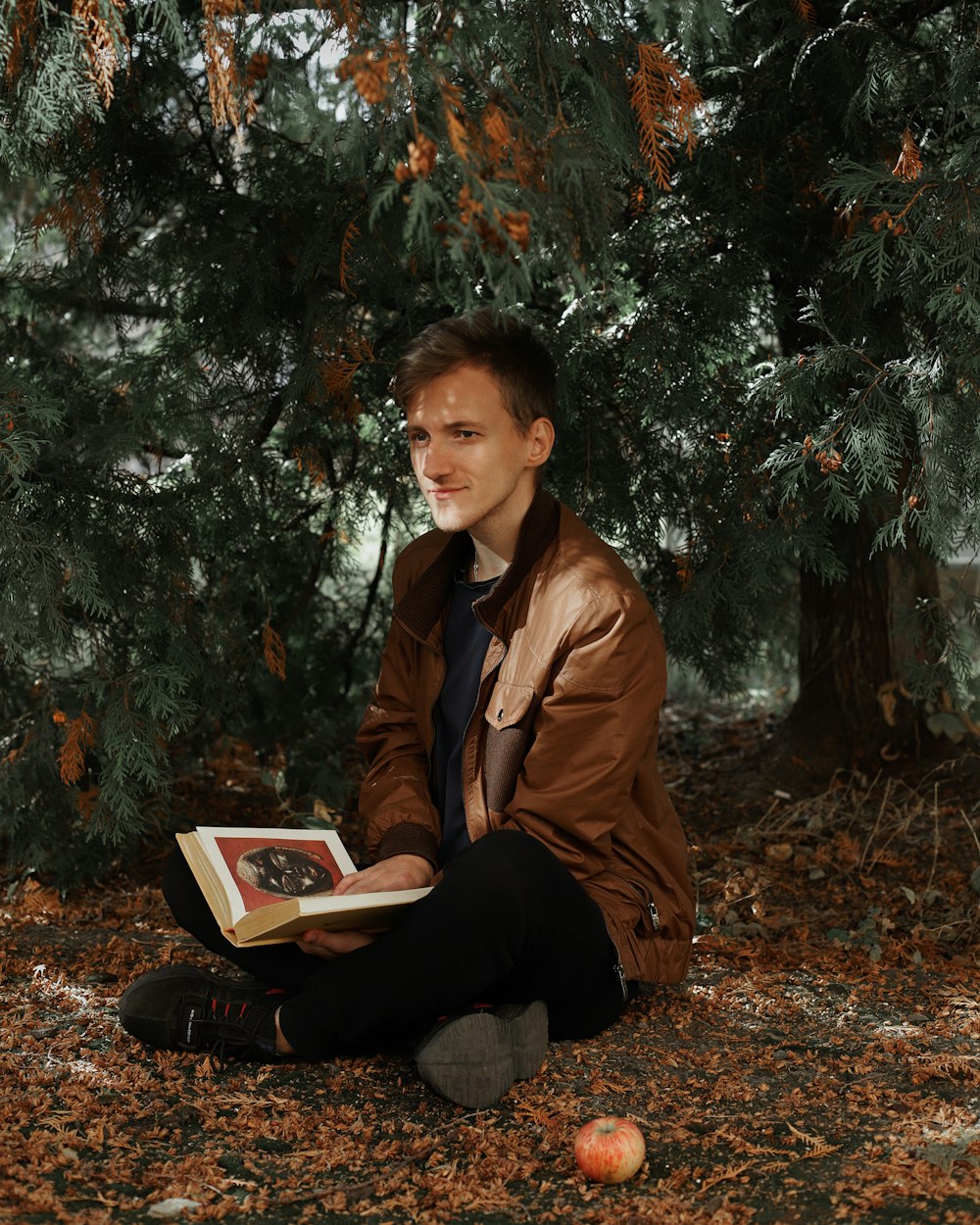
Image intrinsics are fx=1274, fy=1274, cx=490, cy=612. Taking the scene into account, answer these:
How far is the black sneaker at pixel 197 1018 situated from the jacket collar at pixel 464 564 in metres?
0.89

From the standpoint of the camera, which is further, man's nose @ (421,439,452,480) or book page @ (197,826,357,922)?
man's nose @ (421,439,452,480)

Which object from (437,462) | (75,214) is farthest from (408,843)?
(75,214)

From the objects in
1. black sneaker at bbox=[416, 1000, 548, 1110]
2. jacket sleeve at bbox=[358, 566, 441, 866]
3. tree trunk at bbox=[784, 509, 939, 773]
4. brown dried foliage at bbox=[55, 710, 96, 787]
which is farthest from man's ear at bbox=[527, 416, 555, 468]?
tree trunk at bbox=[784, 509, 939, 773]

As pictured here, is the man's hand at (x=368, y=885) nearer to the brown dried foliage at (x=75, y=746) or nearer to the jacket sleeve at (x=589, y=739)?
the jacket sleeve at (x=589, y=739)

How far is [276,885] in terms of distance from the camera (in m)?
2.57

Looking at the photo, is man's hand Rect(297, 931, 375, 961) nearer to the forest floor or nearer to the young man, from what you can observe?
the young man

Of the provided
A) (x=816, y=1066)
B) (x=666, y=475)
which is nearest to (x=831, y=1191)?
(x=816, y=1066)

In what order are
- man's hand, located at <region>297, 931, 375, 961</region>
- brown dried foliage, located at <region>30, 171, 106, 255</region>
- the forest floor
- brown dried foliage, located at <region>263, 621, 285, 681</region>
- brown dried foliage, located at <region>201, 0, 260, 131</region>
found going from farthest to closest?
1. brown dried foliage, located at <region>263, 621, 285, 681</region>
2. brown dried foliage, located at <region>30, 171, 106, 255</region>
3. man's hand, located at <region>297, 931, 375, 961</region>
4. brown dried foliage, located at <region>201, 0, 260, 131</region>
5. the forest floor

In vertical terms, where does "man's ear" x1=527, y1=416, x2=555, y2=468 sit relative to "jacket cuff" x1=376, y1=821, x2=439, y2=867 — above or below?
above

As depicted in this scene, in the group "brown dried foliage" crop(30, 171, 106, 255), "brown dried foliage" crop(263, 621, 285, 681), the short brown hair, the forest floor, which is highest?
"brown dried foliage" crop(30, 171, 106, 255)

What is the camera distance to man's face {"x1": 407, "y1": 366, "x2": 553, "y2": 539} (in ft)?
8.97

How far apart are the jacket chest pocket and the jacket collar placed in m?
0.17

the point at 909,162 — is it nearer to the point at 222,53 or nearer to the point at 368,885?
the point at 222,53

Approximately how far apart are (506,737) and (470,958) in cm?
49
